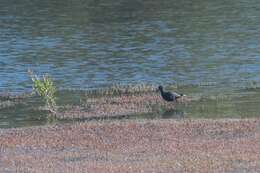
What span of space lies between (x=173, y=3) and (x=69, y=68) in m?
25.8

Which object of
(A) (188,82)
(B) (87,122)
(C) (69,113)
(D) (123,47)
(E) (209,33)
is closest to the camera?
(B) (87,122)

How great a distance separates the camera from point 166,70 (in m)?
35.2

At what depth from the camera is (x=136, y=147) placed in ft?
61.9

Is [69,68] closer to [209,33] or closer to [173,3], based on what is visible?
[209,33]

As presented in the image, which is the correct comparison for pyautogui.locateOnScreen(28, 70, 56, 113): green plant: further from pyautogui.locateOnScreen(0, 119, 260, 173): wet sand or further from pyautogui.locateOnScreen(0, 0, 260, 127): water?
pyautogui.locateOnScreen(0, 0, 260, 127): water

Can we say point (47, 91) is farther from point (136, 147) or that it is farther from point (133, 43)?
point (133, 43)

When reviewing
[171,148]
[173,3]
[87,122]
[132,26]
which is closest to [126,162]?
[171,148]

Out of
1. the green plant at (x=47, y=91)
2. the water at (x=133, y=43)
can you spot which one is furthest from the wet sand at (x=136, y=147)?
the water at (x=133, y=43)

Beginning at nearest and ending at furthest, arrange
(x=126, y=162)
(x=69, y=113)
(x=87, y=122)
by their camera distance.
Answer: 1. (x=126, y=162)
2. (x=87, y=122)
3. (x=69, y=113)

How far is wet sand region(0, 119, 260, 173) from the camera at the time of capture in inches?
648

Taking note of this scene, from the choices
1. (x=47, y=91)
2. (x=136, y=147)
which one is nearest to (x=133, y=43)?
(x=47, y=91)

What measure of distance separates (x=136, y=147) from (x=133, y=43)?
2549 cm

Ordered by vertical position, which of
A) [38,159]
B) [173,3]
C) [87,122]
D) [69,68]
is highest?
[38,159]

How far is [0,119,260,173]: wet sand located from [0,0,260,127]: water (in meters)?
4.29
